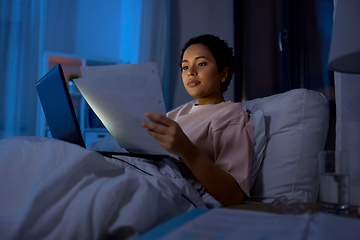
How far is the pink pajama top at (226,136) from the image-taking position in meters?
0.88

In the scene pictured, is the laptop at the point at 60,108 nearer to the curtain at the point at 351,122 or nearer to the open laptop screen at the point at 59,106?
the open laptop screen at the point at 59,106

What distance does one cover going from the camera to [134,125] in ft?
2.40

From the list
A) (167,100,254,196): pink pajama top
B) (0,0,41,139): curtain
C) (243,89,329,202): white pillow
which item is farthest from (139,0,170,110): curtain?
(243,89,329,202): white pillow

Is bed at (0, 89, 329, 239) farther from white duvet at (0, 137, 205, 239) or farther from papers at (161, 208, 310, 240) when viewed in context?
papers at (161, 208, 310, 240)

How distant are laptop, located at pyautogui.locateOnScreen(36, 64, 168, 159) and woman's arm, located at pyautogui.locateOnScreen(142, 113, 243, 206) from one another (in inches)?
5.9

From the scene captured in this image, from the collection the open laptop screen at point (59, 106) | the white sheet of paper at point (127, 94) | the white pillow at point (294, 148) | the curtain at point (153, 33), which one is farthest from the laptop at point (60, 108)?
the curtain at point (153, 33)

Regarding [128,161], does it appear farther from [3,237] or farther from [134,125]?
[3,237]

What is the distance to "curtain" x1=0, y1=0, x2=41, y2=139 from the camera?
2.41 meters

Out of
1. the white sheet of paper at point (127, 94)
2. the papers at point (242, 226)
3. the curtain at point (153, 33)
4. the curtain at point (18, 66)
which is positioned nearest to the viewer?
the papers at point (242, 226)

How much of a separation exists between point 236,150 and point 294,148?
0.26 metres

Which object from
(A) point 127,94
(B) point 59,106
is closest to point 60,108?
(B) point 59,106

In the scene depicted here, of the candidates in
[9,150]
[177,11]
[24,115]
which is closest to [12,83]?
[24,115]

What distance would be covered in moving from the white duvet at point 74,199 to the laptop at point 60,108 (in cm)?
28

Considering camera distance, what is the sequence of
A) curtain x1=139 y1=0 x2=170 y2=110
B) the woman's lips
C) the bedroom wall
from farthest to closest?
the bedroom wall, curtain x1=139 y1=0 x2=170 y2=110, the woman's lips
